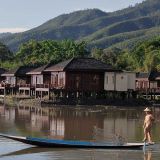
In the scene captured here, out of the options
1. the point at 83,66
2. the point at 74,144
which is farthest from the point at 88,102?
the point at 74,144

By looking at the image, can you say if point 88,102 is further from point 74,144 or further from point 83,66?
point 74,144

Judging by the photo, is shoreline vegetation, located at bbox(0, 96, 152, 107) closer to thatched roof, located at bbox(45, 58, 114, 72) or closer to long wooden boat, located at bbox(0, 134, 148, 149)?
thatched roof, located at bbox(45, 58, 114, 72)

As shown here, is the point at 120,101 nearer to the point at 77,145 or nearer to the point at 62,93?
the point at 62,93

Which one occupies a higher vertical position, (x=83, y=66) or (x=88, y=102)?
(x=83, y=66)

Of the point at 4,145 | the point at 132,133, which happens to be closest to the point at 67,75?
the point at 132,133

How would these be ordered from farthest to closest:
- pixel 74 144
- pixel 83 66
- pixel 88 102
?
1. pixel 83 66
2. pixel 88 102
3. pixel 74 144

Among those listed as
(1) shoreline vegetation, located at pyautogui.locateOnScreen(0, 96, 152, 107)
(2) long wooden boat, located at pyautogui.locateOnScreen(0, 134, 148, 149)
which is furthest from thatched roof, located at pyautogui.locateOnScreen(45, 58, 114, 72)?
(2) long wooden boat, located at pyautogui.locateOnScreen(0, 134, 148, 149)

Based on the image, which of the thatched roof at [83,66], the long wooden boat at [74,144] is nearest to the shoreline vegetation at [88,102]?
the thatched roof at [83,66]

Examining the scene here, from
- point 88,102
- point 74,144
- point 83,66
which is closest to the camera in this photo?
point 74,144

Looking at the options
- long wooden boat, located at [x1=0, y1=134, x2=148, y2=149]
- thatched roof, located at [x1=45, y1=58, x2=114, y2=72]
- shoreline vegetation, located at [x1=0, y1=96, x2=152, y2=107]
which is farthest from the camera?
thatched roof, located at [x1=45, y1=58, x2=114, y2=72]

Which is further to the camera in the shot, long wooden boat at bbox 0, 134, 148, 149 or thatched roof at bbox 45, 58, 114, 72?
thatched roof at bbox 45, 58, 114, 72

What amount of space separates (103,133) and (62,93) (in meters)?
37.3

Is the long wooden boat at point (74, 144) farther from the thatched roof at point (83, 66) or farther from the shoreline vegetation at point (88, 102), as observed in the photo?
the thatched roof at point (83, 66)

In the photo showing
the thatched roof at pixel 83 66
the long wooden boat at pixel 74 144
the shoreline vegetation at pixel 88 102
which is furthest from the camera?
the thatched roof at pixel 83 66
